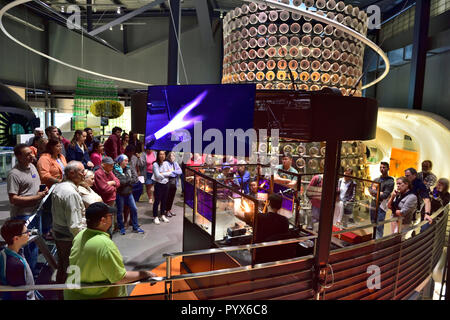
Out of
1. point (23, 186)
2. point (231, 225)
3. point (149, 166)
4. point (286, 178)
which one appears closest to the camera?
point (23, 186)

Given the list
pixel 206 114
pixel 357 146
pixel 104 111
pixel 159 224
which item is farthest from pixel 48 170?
pixel 104 111

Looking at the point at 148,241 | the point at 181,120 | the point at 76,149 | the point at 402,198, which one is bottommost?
the point at 148,241

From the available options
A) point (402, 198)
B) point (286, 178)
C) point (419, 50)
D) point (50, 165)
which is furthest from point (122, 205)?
point (419, 50)

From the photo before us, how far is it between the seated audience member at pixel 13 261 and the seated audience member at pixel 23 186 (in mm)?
1337

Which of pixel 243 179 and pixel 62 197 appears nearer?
pixel 62 197

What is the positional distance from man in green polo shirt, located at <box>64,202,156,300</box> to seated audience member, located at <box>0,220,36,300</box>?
450 millimetres

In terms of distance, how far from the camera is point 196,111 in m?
2.48

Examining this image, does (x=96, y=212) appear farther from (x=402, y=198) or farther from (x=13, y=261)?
(x=402, y=198)

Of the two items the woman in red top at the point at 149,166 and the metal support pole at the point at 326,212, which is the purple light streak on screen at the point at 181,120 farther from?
the woman in red top at the point at 149,166

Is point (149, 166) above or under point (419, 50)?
under

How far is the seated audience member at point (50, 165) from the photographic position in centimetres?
409

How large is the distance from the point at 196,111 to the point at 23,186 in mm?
2514

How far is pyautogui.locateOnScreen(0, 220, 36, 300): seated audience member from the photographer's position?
2156 millimetres

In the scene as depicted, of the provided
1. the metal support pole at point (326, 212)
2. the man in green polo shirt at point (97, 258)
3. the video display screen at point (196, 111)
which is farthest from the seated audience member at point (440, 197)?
the man in green polo shirt at point (97, 258)
